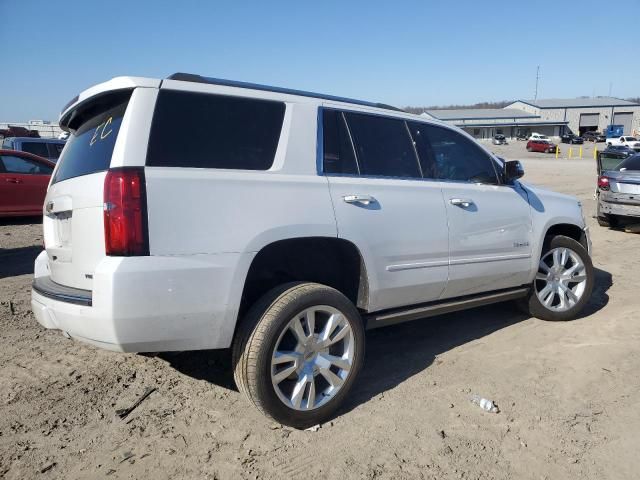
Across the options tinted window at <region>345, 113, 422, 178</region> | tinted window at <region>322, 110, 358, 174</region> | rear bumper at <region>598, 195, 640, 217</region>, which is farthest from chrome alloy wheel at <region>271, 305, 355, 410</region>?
rear bumper at <region>598, 195, 640, 217</region>

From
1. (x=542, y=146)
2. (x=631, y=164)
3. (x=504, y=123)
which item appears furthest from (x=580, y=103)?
(x=631, y=164)

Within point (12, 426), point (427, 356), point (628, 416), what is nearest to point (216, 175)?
point (12, 426)

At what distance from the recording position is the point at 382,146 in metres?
3.59

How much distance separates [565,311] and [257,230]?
345 centimetres

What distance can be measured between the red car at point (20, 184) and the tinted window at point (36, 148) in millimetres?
3522

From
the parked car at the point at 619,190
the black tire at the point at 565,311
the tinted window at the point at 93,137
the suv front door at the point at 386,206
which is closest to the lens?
the tinted window at the point at 93,137

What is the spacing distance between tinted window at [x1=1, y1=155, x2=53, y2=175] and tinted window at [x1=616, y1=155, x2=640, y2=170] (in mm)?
11584

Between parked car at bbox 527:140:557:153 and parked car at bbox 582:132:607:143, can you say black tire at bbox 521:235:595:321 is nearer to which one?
parked car at bbox 527:140:557:153

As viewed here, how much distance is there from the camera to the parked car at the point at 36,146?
43.9 feet

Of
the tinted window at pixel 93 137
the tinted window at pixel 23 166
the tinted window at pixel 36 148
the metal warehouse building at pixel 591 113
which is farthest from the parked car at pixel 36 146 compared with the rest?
the metal warehouse building at pixel 591 113

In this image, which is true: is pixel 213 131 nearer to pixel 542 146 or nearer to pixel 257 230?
pixel 257 230

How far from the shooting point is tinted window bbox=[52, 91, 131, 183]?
2736 millimetres

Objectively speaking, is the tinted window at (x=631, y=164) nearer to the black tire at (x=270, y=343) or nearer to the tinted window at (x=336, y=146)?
the tinted window at (x=336, y=146)

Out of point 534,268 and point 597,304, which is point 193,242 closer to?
point 534,268
